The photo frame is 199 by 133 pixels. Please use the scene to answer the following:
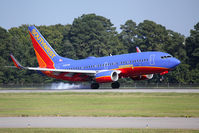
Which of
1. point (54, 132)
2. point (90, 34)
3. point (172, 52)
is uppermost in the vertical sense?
point (90, 34)

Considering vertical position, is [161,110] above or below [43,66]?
below

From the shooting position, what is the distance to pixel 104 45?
115 meters

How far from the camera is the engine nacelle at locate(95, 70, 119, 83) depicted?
52.9 meters

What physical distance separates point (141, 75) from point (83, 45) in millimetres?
61608

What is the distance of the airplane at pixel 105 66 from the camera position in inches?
2064

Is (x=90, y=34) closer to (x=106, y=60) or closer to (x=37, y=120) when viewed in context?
(x=106, y=60)

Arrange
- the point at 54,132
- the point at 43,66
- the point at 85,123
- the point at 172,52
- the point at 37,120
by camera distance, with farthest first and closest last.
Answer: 1. the point at 172,52
2. the point at 43,66
3. the point at 37,120
4. the point at 85,123
5. the point at 54,132

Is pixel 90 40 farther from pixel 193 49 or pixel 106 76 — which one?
pixel 106 76

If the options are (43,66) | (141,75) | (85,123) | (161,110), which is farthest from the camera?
(43,66)

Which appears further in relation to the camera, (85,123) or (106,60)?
(106,60)

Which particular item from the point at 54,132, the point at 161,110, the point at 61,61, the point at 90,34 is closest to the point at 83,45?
the point at 90,34

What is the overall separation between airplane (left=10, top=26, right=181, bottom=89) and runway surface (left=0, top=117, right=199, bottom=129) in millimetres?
30115

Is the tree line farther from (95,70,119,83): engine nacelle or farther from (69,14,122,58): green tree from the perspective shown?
(95,70,119,83): engine nacelle

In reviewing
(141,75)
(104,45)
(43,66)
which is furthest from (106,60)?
(104,45)
